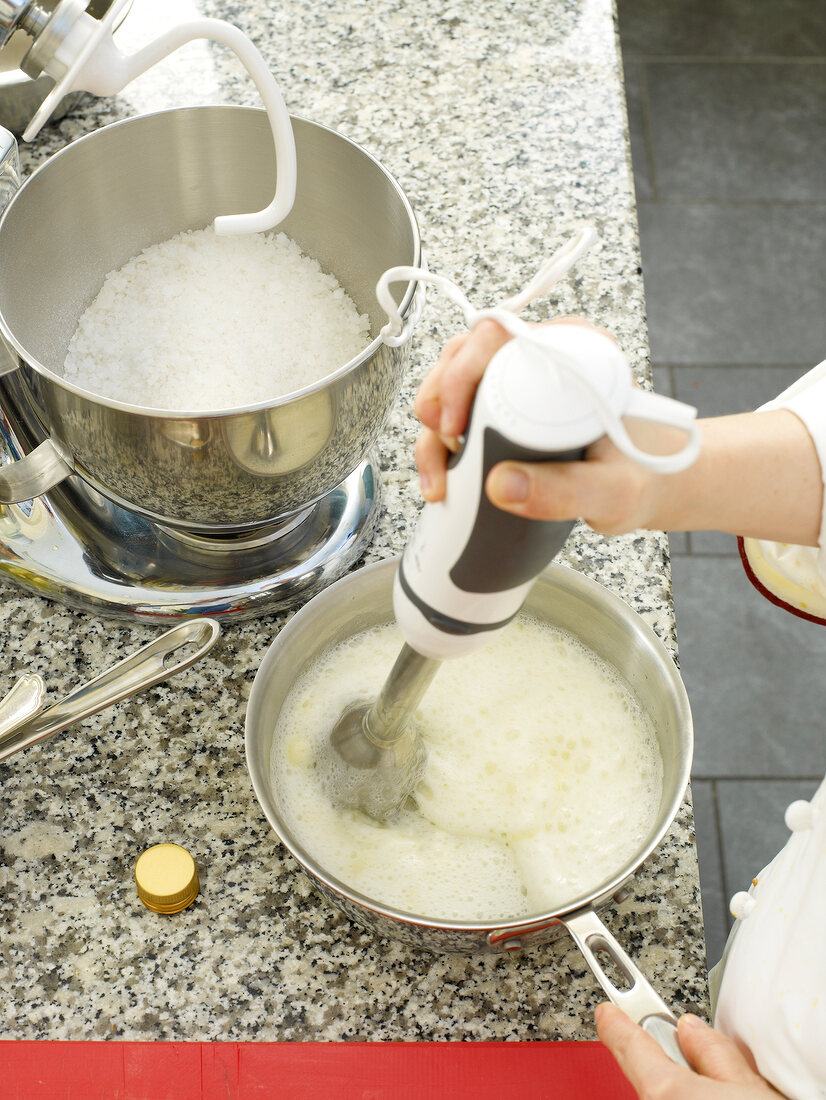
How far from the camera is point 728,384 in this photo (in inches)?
75.2

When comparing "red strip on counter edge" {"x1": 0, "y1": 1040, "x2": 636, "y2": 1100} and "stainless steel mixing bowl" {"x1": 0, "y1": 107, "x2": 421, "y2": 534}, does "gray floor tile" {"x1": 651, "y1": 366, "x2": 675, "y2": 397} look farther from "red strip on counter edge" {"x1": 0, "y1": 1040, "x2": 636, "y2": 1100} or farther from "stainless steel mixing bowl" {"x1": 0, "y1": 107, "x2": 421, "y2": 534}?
"red strip on counter edge" {"x1": 0, "y1": 1040, "x2": 636, "y2": 1100}

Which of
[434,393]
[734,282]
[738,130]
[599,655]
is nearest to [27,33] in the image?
[434,393]

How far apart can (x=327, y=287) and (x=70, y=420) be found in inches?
10.1

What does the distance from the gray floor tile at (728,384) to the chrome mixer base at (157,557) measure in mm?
1251

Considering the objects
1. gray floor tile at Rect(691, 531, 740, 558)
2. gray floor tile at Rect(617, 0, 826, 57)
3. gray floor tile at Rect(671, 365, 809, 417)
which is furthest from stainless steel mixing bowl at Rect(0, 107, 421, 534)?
gray floor tile at Rect(617, 0, 826, 57)

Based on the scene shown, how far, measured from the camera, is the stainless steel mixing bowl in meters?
0.60

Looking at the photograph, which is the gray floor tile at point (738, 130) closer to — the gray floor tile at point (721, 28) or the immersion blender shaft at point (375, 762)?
the gray floor tile at point (721, 28)

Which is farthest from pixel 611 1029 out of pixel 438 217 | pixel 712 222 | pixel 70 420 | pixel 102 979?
pixel 712 222

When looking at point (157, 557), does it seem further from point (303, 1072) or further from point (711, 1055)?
point (711, 1055)

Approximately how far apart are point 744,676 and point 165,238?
47.2 inches

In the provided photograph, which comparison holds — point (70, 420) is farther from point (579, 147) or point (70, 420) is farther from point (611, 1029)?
point (579, 147)

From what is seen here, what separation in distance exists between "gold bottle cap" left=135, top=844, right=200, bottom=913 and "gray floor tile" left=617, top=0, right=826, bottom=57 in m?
2.20

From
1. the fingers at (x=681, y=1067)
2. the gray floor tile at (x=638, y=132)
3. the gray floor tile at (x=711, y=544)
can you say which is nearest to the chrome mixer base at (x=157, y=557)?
the fingers at (x=681, y=1067)

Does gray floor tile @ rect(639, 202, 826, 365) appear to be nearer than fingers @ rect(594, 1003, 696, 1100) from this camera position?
No
